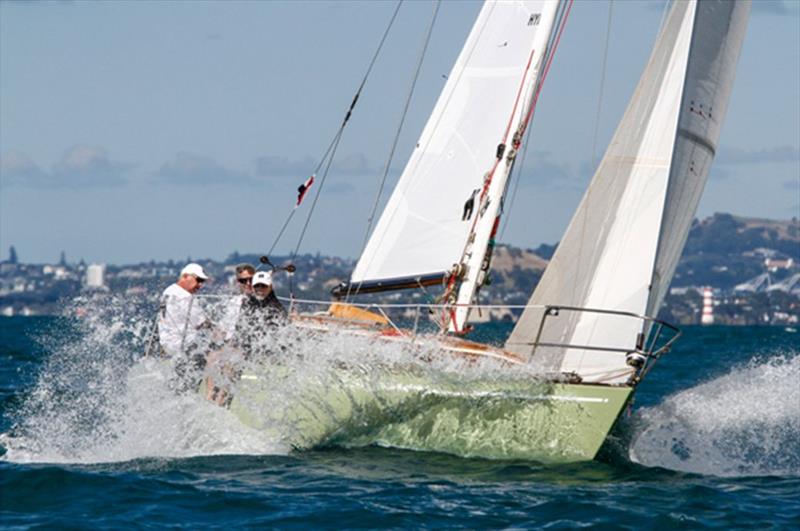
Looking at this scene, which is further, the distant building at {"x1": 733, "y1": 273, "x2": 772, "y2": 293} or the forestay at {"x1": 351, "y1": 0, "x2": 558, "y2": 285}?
the distant building at {"x1": 733, "y1": 273, "x2": 772, "y2": 293}

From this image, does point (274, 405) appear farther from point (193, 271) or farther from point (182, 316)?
point (193, 271)

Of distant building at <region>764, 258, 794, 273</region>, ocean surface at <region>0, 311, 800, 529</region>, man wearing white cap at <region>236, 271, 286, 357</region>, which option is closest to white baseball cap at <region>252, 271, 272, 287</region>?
man wearing white cap at <region>236, 271, 286, 357</region>

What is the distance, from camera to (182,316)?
14.2m

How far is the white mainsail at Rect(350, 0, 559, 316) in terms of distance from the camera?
16.3 m

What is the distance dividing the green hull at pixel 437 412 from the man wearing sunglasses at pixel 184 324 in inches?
18.1

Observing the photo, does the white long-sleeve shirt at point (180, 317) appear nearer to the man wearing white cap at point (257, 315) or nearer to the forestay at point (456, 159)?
the man wearing white cap at point (257, 315)

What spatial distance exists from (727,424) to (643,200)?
2140mm

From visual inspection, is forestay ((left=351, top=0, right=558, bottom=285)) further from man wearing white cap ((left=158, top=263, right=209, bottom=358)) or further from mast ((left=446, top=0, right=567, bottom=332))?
man wearing white cap ((left=158, top=263, right=209, bottom=358))

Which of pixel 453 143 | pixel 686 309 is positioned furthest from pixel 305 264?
pixel 453 143

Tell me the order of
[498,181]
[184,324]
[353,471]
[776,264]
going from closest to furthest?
[353,471]
[184,324]
[498,181]
[776,264]

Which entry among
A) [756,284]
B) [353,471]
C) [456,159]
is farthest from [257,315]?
[756,284]

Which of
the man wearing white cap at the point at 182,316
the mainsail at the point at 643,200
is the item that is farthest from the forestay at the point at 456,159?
the man wearing white cap at the point at 182,316

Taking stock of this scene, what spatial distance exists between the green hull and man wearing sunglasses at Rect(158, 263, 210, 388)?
460mm

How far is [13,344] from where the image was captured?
123 ft
